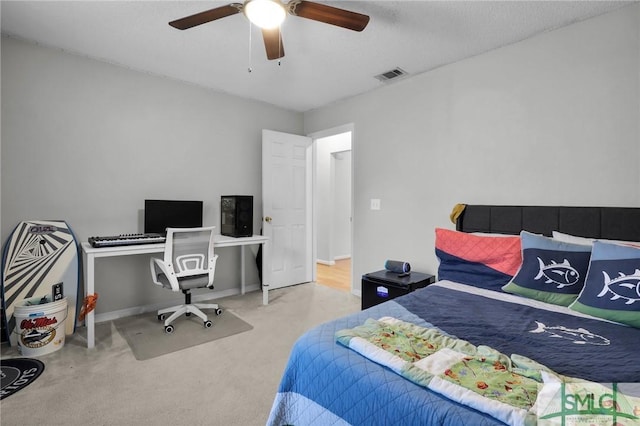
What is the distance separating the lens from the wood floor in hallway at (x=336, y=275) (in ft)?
15.1

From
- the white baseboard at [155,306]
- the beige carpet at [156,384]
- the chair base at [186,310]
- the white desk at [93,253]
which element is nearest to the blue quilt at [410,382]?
the beige carpet at [156,384]

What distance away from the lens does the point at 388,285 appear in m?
2.79

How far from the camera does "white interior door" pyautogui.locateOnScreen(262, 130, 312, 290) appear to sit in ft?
13.7

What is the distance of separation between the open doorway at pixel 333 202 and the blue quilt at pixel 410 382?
13.6 feet

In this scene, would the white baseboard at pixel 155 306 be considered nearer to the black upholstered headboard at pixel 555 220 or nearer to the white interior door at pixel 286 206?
the white interior door at pixel 286 206

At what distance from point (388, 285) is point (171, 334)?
1.96m

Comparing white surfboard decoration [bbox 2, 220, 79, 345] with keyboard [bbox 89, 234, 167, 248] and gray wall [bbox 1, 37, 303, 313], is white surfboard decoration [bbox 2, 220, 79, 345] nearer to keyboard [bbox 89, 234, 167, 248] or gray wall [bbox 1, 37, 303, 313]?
gray wall [bbox 1, 37, 303, 313]

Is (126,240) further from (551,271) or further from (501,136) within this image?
(501,136)

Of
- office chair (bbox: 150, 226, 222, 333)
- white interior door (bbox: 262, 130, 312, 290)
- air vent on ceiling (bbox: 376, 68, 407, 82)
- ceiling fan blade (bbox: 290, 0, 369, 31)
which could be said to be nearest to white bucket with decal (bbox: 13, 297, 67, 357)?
office chair (bbox: 150, 226, 222, 333)

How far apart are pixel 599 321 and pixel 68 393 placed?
3.03 meters

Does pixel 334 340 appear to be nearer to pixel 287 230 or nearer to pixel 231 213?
pixel 231 213

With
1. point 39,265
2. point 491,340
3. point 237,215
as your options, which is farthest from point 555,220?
point 39,265

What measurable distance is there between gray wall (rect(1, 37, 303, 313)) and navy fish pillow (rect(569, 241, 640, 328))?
3.46m

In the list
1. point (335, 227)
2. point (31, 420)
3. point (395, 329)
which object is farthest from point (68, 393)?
point (335, 227)
